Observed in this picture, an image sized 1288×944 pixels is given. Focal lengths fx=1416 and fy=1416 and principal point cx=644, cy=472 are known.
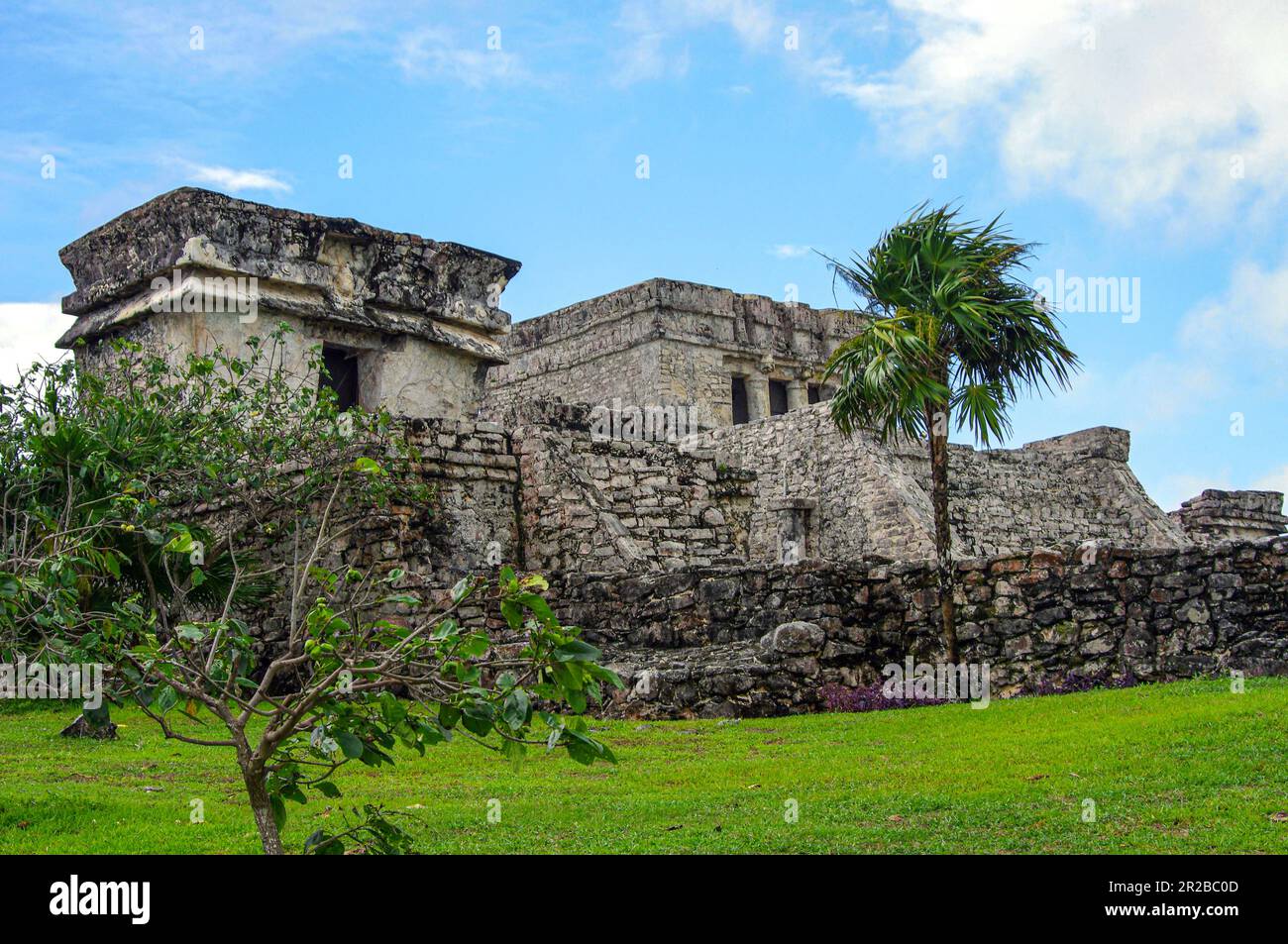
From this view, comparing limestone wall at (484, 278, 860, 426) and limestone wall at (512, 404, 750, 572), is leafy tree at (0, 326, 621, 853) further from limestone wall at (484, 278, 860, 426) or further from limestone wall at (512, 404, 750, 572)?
limestone wall at (484, 278, 860, 426)

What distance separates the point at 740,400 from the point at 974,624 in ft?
40.3

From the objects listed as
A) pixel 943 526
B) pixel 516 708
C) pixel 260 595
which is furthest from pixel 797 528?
pixel 516 708

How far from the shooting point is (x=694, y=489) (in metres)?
15.3

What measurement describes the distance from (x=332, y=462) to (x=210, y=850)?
22.0ft

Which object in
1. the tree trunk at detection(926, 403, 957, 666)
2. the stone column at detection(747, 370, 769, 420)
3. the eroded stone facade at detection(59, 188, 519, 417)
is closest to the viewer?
the tree trunk at detection(926, 403, 957, 666)

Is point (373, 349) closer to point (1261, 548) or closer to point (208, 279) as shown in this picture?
point (208, 279)

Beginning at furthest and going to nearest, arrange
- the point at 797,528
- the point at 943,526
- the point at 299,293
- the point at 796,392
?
the point at 796,392 < the point at 797,528 < the point at 299,293 < the point at 943,526

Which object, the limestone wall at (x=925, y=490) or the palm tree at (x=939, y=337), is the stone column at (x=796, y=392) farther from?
the palm tree at (x=939, y=337)

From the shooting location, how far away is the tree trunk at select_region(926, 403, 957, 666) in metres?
10.9

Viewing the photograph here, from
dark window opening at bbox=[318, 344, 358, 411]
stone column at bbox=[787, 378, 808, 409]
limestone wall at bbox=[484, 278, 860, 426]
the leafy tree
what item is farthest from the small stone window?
the leafy tree

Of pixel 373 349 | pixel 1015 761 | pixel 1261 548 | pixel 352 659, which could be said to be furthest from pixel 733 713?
pixel 373 349

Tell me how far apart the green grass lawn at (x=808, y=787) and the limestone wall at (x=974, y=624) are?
44 centimetres

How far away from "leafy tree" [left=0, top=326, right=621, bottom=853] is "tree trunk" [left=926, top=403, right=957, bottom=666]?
3.07 metres

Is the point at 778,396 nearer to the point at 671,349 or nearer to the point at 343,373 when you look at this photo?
the point at 671,349
